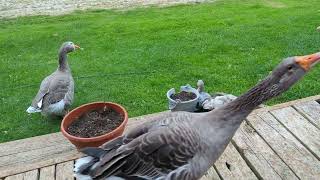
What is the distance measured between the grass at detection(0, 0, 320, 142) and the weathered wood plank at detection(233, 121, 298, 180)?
1.75 meters

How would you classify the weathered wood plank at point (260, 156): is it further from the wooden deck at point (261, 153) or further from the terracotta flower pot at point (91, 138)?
the terracotta flower pot at point (91, 138)

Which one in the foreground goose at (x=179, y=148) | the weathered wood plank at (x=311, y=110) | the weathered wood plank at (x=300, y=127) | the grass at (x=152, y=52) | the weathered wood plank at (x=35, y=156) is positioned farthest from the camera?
the grass at (x=152, y=52)

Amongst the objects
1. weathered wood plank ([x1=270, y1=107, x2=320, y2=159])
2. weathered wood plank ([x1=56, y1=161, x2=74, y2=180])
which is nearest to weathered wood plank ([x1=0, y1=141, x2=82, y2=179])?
weathered wood plank ([x1=56, y1=161, x2=74, y2=180])

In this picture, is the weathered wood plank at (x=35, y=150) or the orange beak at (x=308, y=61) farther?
the weathered wood plank at (x=35, y=150)

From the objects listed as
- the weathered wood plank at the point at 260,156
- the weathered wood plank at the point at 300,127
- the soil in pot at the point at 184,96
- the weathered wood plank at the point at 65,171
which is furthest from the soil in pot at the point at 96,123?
the weathered wood plank at the point at 300,127

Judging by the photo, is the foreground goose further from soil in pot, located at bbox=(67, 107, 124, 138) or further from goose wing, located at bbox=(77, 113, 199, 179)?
soil in pot, located at bbox=(67, 107, 124, 138)

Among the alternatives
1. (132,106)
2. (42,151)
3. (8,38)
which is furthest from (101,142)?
(8,38)

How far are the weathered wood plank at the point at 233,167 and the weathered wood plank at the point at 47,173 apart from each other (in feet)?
4.61

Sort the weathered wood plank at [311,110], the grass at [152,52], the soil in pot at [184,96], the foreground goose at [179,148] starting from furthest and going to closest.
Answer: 1. the grass at [152,52]
2. the soil in pot at [184,96]
3. the weathered wood plank at [311,110]
4. the foreground goose at [179,148]

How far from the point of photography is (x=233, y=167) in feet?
10.8

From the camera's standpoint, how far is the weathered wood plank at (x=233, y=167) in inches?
126

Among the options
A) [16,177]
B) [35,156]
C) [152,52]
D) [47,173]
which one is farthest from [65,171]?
[152,52]

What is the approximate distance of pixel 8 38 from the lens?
30.6 feet

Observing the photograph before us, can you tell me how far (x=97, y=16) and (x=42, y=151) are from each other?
7.99m
